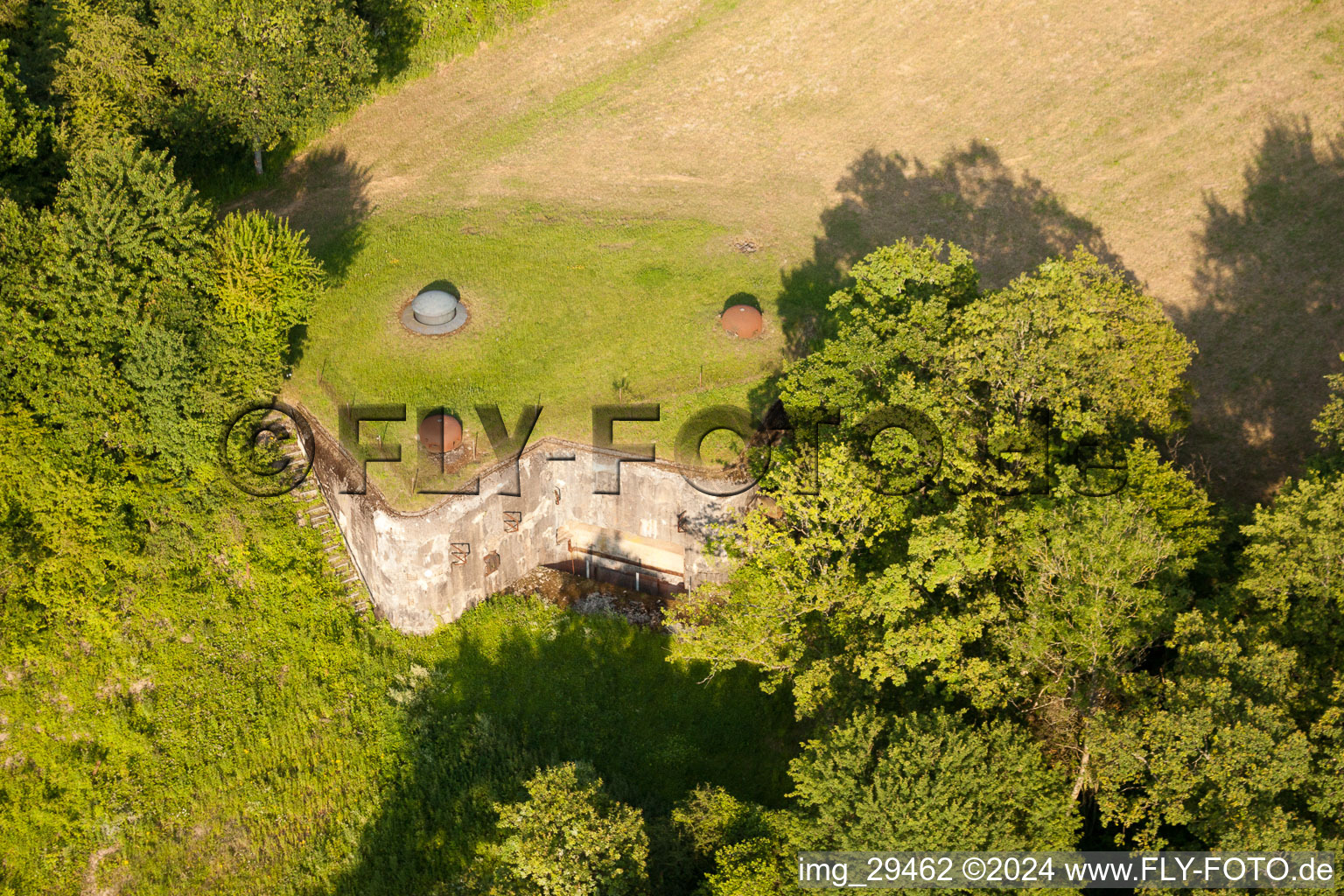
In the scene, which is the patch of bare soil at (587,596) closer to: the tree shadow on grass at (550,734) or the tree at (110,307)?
the tree shadow on grass at (550,734)

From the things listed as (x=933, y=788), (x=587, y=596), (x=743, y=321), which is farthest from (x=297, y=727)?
(x=743, y=321)

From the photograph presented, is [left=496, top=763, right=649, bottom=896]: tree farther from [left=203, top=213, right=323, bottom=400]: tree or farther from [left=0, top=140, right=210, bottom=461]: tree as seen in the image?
[left=0, top=140, right=210, bottom=461]: tree

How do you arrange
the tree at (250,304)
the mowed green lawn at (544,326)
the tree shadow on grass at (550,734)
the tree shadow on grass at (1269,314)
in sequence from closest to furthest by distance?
the tree shadow on grass at (550,734) → the tree at (250,304) → the mowed green lawn at (544,326) → the tree shadow on grass at (1269,314)

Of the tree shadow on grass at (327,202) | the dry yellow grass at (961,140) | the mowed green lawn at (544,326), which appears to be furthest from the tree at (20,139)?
the mowed green lawn at (544,326)

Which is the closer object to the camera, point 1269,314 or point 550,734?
point 550,734

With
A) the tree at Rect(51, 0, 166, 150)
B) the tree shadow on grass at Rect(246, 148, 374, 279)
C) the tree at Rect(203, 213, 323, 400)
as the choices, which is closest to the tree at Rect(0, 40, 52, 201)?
the tree at Rect(51, 0, 166, 150)

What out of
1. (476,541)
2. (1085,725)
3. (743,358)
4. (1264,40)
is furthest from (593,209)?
(1264,40)

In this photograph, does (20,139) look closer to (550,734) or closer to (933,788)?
(550,734)
